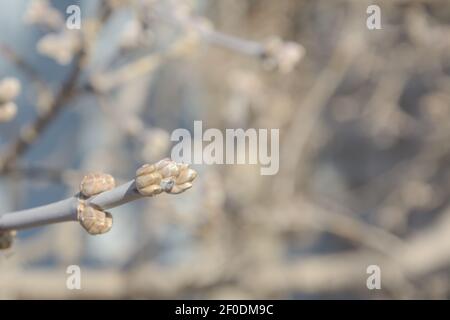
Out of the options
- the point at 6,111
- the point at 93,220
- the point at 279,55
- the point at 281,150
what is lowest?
the point at 93,220

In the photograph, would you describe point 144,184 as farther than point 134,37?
No

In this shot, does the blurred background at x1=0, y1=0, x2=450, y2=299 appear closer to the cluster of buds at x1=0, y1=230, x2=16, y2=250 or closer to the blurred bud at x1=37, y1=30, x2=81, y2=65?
the blurred bud at x1=37, y1=30, x2=81, y2=65

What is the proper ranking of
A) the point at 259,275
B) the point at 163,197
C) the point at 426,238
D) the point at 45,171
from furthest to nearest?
the point at 426,238 → the point at 259,275 → the point at 163,197 → the point at 45,171

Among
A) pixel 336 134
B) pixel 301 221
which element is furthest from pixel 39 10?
pixel 336 134

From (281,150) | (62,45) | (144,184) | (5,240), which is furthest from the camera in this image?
(281,150)

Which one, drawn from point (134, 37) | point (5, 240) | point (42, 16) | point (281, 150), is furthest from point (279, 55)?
point (281, 150)

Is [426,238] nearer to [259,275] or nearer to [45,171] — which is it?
[259,275]

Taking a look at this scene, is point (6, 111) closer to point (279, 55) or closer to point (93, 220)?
point (93, 220)

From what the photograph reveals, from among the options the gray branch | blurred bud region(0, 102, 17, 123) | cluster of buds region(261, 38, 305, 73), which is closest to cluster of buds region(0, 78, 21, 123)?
blurred bud region(0, 102, 17, 123)
